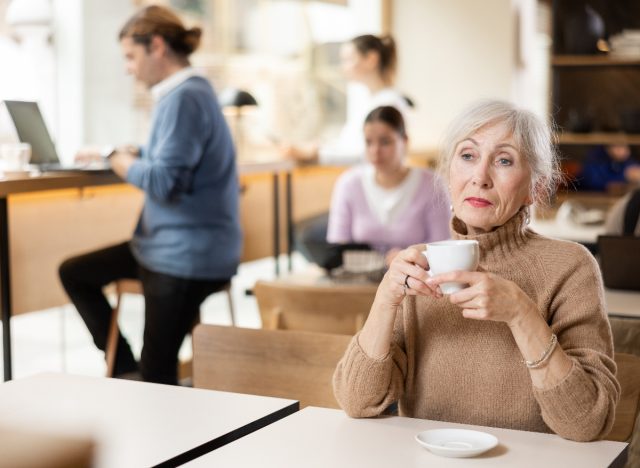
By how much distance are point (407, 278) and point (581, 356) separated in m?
0.31

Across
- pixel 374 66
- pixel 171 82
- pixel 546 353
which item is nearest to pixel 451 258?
pixel 546 353

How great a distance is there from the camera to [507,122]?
178cm

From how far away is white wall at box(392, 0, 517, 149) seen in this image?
23.0 feet

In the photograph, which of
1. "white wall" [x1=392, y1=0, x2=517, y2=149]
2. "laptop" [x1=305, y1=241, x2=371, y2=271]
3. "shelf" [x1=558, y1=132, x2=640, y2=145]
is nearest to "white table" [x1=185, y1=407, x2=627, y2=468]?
"laptop" [x1=305, y1=241, x2=371, y2=271]

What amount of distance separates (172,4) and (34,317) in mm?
2421

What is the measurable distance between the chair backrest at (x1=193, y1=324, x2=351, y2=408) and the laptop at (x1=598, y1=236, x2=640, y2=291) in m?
1.16

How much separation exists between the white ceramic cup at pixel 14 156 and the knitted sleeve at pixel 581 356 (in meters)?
2.15

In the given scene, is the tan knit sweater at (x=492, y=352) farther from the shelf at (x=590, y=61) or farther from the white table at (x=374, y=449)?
the shelf at (x=590, y=61)

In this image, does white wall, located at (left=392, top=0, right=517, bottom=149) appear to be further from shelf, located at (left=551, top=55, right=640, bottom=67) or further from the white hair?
the white hair

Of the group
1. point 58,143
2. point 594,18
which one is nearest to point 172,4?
point 58,143

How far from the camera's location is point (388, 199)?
3699mm

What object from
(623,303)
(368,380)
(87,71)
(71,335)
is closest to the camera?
(368,380)

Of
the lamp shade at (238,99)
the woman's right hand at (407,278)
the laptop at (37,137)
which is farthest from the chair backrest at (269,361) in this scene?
the lamp shade at (238,99)

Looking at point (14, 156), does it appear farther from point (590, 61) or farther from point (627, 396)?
point (590, 61)
